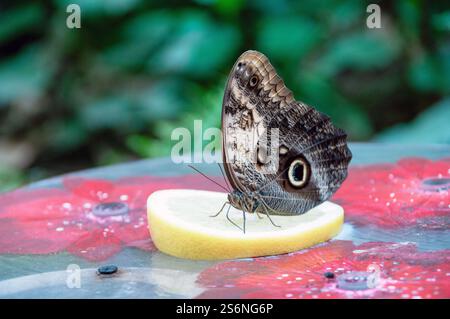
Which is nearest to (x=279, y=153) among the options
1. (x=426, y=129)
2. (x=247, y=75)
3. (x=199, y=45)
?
(x=247, y=75)

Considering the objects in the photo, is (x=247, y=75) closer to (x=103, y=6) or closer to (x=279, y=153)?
(x=279, y=153)

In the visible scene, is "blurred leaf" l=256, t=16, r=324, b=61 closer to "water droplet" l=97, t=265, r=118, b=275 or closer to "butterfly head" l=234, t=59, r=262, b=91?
"butterfly head" l=234, t=59, r=262, b=91

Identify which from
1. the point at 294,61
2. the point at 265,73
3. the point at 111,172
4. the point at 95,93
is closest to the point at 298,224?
the point at 265,73

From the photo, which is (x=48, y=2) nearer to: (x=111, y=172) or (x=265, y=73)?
(x=111, y=172)

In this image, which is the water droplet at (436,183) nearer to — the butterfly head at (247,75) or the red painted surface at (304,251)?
the red painted surface at (304,251)

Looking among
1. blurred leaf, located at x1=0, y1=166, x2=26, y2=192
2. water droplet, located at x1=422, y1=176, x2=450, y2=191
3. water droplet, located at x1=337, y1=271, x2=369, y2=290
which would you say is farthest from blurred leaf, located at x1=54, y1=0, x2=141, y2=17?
water droplet, located at x1=337, y1=271, x2=369, y2=290
